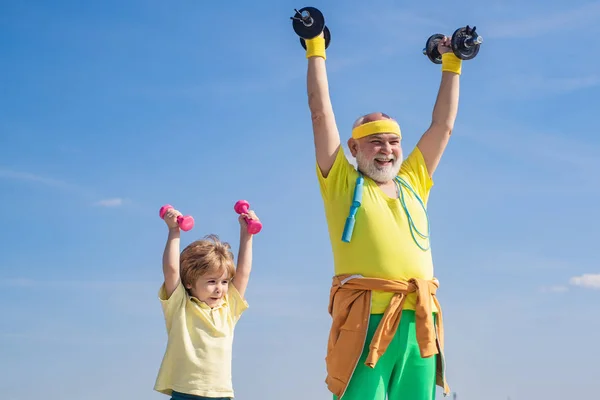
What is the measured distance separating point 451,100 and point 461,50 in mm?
387

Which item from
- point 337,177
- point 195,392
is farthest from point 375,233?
point 195,392

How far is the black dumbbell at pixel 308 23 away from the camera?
5.92 metres

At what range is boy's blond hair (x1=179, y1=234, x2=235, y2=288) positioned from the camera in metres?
6.28

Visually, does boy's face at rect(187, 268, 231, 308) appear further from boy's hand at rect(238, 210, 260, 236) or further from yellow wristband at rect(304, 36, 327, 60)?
yellow wristband at rect(304, 36, 327, 60)

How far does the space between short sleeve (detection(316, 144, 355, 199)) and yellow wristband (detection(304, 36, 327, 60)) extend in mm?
687

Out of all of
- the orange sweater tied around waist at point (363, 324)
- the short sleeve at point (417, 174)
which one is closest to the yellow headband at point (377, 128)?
the short sleeve at point (417, 174)

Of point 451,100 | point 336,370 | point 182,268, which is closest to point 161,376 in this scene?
point 182,268

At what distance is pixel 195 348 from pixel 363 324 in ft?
4.56

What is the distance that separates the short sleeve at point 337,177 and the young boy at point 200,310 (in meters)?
0.87

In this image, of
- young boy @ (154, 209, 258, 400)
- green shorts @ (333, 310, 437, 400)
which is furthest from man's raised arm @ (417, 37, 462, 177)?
young boy @ (154, 209, 258, 400)

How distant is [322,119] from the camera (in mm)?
5742

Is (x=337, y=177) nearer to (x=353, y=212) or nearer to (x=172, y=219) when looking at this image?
(x=353, y=212)

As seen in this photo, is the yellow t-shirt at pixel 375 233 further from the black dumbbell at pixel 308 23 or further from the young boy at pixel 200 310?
the young boy at pixel 200 310

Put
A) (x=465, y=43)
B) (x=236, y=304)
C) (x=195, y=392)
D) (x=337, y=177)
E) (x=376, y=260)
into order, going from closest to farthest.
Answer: (x=376, y=260) < (x=337, y=177) < (x=195, y=392) < (x=465, y=43) < (x=236, y=304)
